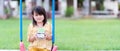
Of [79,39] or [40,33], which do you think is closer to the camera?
[40,33]

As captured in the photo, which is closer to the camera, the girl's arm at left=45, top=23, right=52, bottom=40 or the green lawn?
the girl's arm at left=45, top=23, right=52, bottom=40

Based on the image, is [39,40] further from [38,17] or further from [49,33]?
[38,17]

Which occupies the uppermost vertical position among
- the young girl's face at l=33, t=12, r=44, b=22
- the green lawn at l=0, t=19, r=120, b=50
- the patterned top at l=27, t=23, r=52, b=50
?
the young girl's face at l=33, t=12, r=44, b=22

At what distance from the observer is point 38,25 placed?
5.55 meters

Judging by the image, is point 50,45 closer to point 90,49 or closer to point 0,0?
point 90,49

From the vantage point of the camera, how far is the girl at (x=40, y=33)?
17.9 ft

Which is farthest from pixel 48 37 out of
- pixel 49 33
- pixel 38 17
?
pixel 38 17

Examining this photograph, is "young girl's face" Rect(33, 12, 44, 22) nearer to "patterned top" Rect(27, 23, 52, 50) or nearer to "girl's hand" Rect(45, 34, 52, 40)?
"patterned top" Rect(27, 23, 52, 50)

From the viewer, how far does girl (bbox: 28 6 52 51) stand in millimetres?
5469

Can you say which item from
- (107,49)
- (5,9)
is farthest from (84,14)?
(107,49)

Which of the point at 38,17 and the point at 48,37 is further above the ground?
the point at 38,17

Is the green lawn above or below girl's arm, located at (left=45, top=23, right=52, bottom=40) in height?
below

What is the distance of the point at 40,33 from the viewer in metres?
5.50

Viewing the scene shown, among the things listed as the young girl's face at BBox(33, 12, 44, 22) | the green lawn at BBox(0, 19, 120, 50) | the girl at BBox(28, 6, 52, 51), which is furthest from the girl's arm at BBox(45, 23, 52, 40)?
the green lawn at BBox(0, 19, 120, 50)
